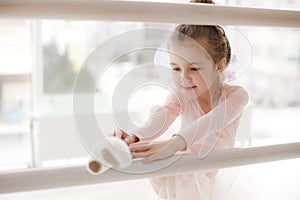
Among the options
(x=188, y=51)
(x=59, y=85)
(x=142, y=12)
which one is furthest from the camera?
(x=59, y=85)

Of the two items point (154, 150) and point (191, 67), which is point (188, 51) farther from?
point (154, 150)

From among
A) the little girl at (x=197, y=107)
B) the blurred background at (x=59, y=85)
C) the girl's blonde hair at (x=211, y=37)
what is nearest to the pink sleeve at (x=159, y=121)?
the little girl at (x=197, y=107)

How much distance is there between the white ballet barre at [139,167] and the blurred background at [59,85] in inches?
56.4

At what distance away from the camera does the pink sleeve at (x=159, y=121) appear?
0.53m

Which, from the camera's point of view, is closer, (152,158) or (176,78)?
(152,158)

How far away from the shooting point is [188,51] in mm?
526

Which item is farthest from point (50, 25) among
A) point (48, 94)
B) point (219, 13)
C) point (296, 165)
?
point (219, 13)

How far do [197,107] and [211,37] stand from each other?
119 millimetres

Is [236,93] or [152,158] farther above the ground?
[236,93]

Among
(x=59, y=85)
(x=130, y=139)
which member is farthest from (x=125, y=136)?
(x=59, y=85)

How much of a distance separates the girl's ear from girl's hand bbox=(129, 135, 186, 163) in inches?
7.1

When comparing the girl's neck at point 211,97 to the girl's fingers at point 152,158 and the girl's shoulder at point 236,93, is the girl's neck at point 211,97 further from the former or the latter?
the girl's fingers at point 152,158

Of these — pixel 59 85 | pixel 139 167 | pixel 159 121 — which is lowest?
pixel 139 167

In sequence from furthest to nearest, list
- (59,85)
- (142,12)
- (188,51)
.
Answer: (59,85), (188,51), (142,12)
